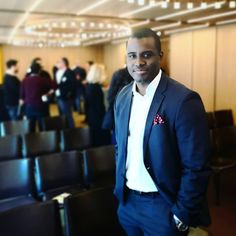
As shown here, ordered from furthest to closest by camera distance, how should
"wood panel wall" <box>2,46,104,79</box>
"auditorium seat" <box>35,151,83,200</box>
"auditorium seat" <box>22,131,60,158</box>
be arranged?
"wood panel wall" <box>2,46,104,79</box>
"auditorium seat" <box>22,131,60,158</box>
"auditorium seat" <box>35,151,83,200</box>

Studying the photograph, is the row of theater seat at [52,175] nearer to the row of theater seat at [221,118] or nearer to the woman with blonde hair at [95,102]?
the row of theater seat at [221,118]

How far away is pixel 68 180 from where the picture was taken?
9.40 ft

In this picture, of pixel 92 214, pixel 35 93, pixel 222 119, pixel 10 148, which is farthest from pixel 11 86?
pixel 92 214

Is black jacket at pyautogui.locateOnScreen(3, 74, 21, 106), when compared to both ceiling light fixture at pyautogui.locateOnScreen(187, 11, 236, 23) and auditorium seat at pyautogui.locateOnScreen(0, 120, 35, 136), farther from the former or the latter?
ceiling light fixture at pyautogui.locateOnScreen(187, 11, 236, 23)

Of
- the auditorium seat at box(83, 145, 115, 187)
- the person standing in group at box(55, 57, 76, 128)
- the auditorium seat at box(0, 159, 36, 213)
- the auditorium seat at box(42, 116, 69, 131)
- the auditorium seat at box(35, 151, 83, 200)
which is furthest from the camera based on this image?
the person standing in group at box(55, 57, 76, 128)

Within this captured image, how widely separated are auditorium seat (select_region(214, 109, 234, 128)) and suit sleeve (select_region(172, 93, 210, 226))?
8.28ft

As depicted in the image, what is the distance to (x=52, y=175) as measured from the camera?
2779 mm

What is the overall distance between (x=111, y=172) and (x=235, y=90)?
146cm

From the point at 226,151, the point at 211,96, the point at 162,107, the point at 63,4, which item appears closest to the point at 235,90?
the point at 211,96

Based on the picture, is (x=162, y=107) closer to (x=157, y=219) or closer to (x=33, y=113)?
(x=157, y=219)

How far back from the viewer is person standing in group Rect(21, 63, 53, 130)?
4.79 meters

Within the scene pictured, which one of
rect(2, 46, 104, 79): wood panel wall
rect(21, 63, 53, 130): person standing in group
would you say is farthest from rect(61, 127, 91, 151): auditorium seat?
rect(2, 46, 104, 79): wood panel wall

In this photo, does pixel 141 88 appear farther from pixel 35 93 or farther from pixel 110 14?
pixel 110 14

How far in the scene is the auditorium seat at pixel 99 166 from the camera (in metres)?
2.87
